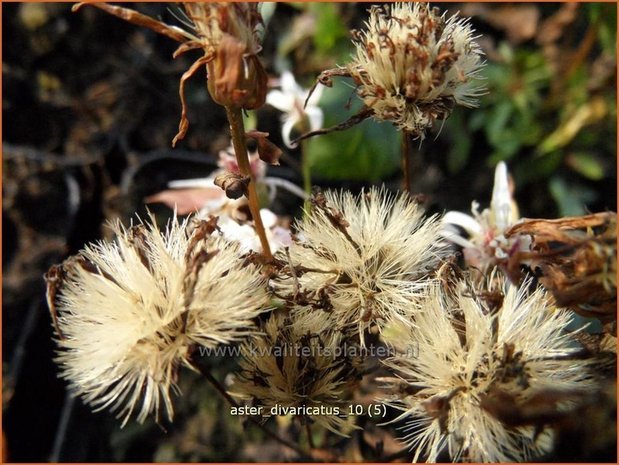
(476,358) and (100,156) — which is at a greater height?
(100,156)

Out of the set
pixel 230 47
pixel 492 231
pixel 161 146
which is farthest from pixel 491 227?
pixel 161 146

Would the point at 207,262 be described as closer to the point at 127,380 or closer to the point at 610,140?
the point at 127,380

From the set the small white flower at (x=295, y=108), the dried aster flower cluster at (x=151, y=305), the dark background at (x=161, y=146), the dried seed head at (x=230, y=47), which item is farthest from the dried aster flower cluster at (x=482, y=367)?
the dark background at (x=161, y=146)

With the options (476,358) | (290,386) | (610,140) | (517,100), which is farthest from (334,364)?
(610,140)

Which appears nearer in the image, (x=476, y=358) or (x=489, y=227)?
Result: (x=476, y=358)

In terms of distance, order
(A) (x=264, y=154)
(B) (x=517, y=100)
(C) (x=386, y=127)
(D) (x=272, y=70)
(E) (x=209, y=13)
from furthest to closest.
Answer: (D) (x=272, y=70) → (B) (x=517, y=100) → (C) (x=386, y=127) → (A) (x=264, y=154) → (E) (x=209, y=13)

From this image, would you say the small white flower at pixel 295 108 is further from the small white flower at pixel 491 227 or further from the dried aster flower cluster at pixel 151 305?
the dried aster flower cluster at pixel 151 305

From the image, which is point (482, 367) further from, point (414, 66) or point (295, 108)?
point (295, 108)
